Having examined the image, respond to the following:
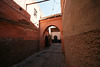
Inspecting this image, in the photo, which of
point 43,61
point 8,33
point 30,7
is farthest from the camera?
point 30,7

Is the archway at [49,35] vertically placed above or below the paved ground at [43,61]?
above

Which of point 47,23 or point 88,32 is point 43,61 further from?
point 47,23

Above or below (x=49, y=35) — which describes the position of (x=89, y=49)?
below

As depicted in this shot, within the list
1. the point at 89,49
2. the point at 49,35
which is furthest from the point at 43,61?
the point at 49,35

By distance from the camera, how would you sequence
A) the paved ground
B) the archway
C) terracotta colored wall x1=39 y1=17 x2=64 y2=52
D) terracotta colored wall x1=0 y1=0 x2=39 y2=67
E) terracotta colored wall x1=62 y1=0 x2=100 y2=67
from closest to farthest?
terracotta colored wall x1=62 y1=0 x2=100 y2=67
terracotta colored wall x1=0 y1=0 x2=39 y2=67
the paved ground
terracotta colored wall x1=39 y1=17 x2=64 y2=52
the archway

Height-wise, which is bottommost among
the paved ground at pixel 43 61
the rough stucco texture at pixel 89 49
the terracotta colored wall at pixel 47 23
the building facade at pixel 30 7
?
the paved ground at pixel 43 61

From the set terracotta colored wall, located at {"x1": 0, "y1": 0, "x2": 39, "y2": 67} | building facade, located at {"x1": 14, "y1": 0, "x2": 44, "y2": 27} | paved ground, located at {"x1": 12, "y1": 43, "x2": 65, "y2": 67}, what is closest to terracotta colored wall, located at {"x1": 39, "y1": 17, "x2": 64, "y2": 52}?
building facade, located at {"x1": 14, "y1": 0, "x2": 44, "y2": 27}

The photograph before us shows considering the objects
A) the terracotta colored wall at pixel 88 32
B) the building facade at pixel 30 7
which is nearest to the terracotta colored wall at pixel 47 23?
the building facade at pixel 30 7

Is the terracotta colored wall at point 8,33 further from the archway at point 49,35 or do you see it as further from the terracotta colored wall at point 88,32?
the archway at point 49,35

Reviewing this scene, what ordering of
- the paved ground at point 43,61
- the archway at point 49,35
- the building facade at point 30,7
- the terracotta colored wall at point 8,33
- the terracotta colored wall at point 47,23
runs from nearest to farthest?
the terracotta colored wall at point 8,33 → the paved ground at point 43,61 → the building facade at point 30,7 → the terracotta colored wall at point 47,23 → the archway at point 49,35

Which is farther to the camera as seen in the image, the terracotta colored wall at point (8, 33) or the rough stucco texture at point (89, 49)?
the terracotta colored wall at point (8, 33)

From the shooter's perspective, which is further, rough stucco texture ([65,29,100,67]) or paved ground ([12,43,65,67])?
paved ground ([12,43,65,67])

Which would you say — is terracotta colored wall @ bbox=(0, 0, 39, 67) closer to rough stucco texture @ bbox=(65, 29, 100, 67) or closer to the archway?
rough stucco texture @ bbox=(65, 29, 100, 67)

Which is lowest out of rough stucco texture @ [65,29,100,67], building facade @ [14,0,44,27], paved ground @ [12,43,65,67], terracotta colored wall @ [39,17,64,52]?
paved ground @ [12,43,65,67]
